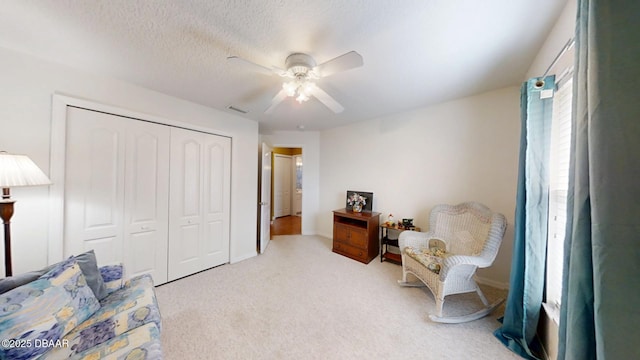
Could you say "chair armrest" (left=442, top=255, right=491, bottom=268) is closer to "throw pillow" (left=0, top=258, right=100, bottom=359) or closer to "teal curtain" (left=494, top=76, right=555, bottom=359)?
"teal curtain" (left=494, top=76, right=555, bottom=359)

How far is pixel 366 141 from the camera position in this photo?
12.1ft

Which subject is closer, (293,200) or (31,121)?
(31,121)

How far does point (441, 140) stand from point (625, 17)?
96.8 inches

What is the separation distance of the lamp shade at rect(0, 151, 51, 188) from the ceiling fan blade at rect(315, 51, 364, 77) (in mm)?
2077

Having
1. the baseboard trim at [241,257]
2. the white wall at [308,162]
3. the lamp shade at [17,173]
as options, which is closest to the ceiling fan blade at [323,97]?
the lamp shade at [17,173]

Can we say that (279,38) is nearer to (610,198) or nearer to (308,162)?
(610,198)

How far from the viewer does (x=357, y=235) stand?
10.5 feet

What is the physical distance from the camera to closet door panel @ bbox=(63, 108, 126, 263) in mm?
1916

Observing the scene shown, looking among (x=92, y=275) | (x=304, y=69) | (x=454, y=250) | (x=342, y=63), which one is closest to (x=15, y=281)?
(x=92, y=275)

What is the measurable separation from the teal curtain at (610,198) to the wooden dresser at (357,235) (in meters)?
A: 2.52

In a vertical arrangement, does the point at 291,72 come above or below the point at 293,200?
above

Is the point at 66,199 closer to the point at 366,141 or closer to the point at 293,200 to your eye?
the point at 366,141

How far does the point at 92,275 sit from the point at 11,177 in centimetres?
79


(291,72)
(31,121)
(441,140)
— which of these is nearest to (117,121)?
(31,121)
